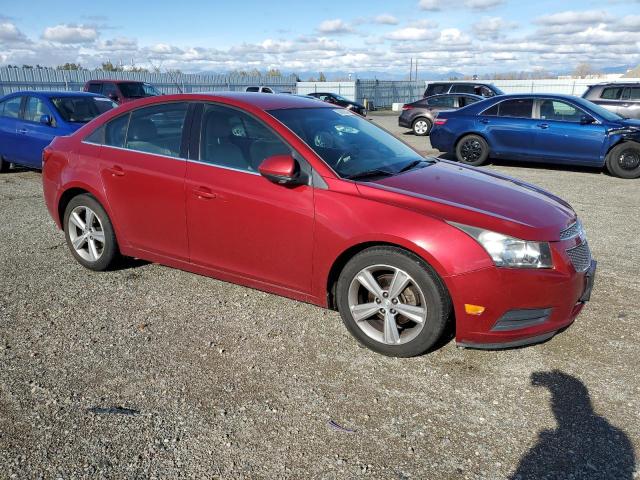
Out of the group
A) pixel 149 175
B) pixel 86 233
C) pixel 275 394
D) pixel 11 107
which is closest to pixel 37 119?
pixel 11 107

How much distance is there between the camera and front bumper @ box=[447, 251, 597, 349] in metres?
3.22

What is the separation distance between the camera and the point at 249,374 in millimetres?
3393

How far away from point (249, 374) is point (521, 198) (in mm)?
2168

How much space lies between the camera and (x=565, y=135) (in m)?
10.6

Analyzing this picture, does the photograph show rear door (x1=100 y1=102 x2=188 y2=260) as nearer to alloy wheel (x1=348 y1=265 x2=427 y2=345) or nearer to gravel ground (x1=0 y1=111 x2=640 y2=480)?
gravel ground (x1=0 y1=111 x2=640 y2=480)

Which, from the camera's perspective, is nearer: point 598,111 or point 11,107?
point 11,107

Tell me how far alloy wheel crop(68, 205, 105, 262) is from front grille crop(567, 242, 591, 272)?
3.74 meters

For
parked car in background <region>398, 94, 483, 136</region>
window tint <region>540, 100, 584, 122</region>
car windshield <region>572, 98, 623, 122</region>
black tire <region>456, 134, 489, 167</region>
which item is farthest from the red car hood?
parked car in background <region>398, 94, 483, 136</region>

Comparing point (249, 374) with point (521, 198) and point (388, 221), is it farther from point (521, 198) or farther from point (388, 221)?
point (521, 198)

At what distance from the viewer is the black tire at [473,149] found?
454 inches

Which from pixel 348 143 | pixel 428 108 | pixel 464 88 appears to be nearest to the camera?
pixel 348 143

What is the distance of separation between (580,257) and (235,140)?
8.25 ft

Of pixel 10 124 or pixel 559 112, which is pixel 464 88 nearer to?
pixel 559 112

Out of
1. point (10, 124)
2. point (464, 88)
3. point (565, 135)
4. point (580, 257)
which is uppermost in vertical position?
point (464, 88)
